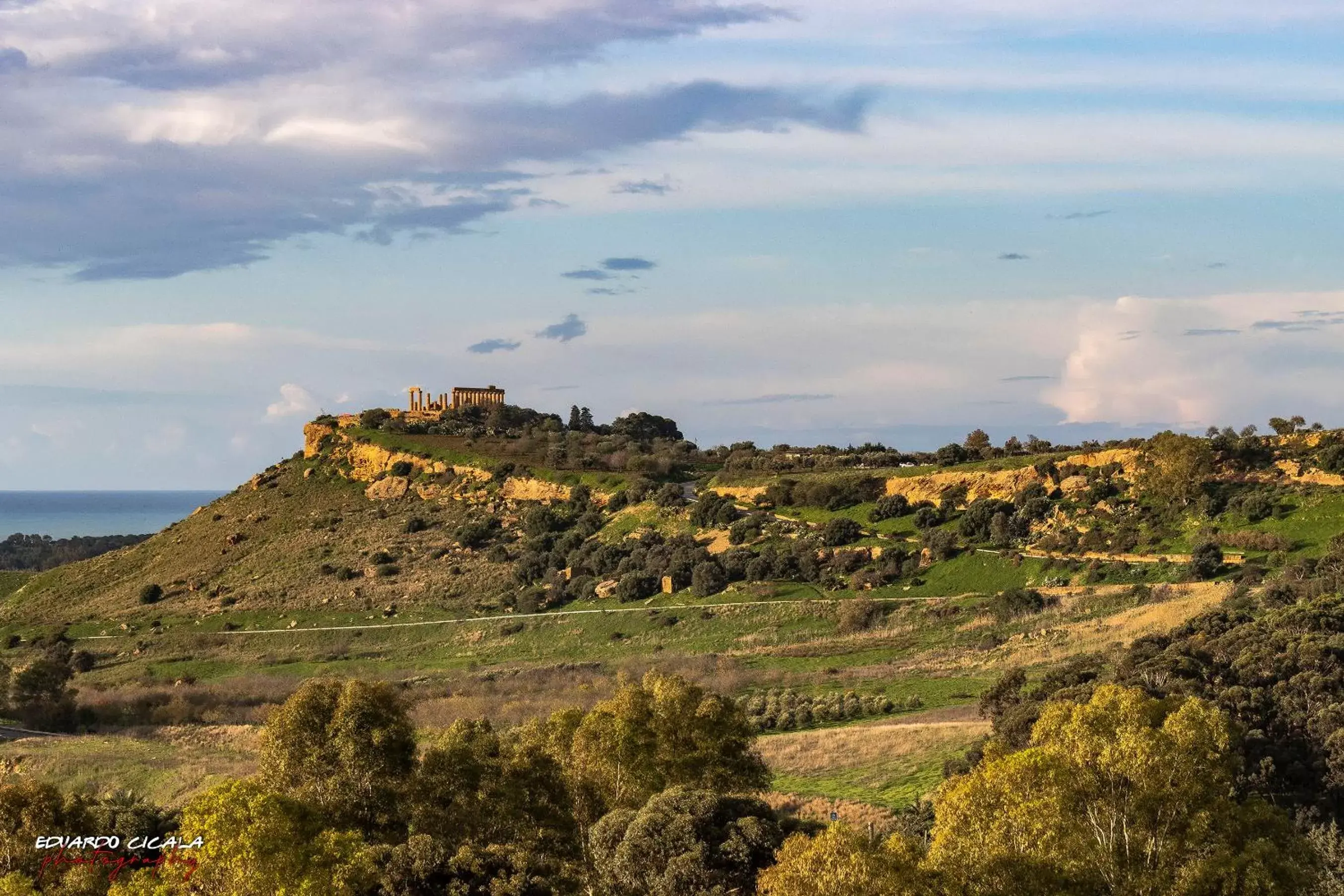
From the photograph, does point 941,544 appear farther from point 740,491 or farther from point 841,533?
point 740,491

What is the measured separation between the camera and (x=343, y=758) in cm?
2391

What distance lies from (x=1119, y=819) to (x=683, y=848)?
6.89 m

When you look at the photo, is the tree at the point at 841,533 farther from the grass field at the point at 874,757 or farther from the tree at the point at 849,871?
the tree at the point at 849,871

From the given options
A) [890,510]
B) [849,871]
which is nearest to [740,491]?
[890,510]

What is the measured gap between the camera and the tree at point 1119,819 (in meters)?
17.8

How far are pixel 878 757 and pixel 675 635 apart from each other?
2707cm

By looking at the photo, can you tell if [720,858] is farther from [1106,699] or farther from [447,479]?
[447,479]

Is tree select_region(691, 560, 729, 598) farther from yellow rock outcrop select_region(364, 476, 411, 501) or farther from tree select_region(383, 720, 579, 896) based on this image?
Result: tree select_region(383, 720, 579, 896)

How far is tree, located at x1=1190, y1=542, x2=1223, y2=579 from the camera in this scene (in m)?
51.8

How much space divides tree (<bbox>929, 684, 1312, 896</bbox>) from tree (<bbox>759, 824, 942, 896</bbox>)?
100cm

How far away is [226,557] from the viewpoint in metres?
90.8

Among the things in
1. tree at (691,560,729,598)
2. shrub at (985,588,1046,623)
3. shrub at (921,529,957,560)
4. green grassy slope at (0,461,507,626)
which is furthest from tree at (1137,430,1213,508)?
green grassy slope at (0,461,507,626)

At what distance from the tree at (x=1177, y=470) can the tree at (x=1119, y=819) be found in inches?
1714

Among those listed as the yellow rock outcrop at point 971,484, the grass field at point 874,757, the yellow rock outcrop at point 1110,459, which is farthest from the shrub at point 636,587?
the grass field at point 874,757
